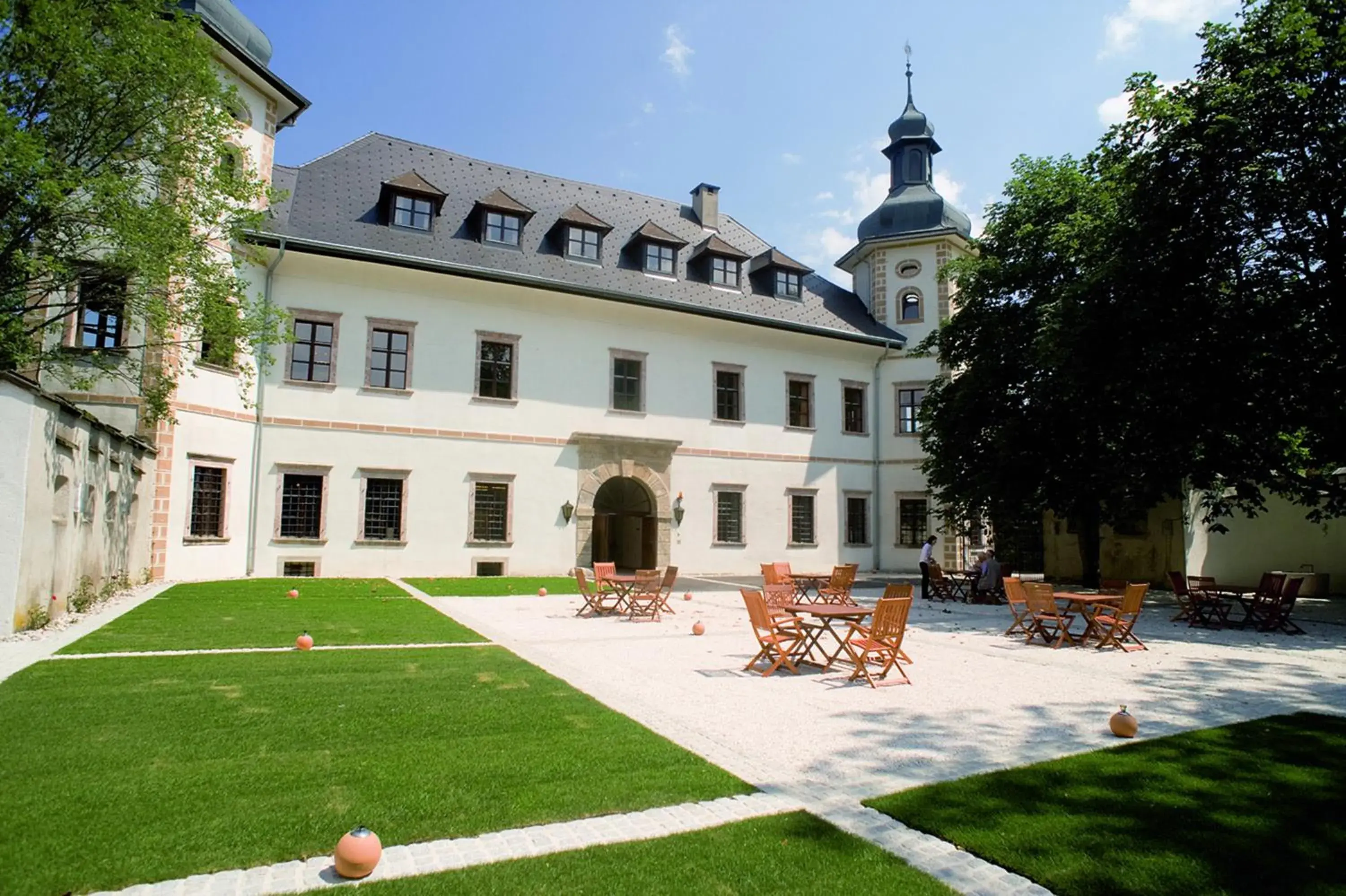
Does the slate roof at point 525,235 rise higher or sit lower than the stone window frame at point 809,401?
higher

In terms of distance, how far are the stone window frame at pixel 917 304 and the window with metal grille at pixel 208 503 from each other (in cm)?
2286

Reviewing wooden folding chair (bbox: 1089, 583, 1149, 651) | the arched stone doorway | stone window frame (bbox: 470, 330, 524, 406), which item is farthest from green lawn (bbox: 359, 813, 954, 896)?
the arched stone doorway

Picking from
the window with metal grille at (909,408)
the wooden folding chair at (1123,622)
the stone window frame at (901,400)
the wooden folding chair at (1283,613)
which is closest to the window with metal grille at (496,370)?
the stone window frame at (901,400)

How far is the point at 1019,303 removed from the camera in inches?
901

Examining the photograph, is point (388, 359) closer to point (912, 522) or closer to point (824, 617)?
point (824, 617)

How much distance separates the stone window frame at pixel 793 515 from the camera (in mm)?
27625

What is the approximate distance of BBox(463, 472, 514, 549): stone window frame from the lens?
73.9ft

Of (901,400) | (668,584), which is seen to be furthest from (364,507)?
(901,400)

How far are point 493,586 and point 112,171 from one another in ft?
36.0

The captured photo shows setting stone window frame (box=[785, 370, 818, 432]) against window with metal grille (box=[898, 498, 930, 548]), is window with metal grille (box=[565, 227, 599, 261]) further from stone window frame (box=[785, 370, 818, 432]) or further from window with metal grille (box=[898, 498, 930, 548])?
window with metal grille (box=[898, 498, 930, 548])

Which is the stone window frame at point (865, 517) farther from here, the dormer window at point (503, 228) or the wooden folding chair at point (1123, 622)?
the wooden folding chair at point (1123, 622)

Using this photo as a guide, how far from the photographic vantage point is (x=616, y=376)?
2517cm

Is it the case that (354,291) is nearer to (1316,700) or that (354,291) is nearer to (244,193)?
(244,193)

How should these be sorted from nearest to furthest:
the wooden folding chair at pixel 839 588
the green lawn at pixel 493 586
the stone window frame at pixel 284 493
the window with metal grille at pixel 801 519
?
the wooden folding chair at pixel 839 588, the green lawn at pixel 493 586, the stone window frame at pixel 284 493, the window with metal grille at pixel 801 519
